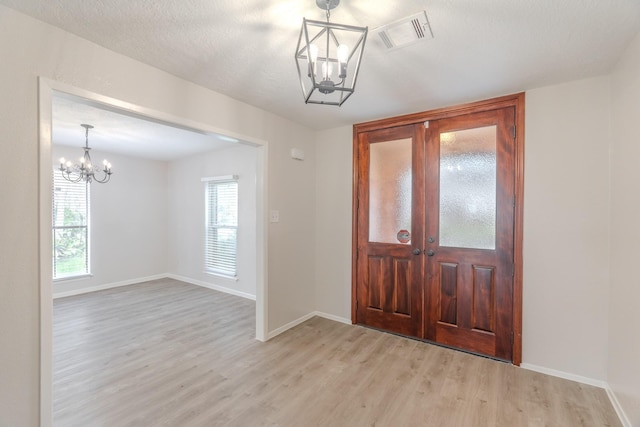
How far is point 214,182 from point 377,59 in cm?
399

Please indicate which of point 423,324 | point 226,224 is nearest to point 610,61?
point 423,324

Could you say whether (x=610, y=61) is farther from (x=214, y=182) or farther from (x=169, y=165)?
(x=169, y=165)

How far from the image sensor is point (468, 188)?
2773mm

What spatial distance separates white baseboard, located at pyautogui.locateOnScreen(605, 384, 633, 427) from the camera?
182cm

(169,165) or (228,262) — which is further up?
(169,165)

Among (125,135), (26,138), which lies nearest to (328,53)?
(26,138)

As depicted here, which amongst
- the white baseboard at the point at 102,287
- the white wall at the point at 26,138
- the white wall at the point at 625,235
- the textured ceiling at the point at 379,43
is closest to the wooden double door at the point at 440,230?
the textured ceiling at the point at 379,43

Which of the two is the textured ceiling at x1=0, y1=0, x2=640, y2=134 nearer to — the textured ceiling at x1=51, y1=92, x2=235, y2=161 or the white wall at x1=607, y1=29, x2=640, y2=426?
the white wall at x1=607, y1=29, x2=640, y2=426

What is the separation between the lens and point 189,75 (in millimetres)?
2252

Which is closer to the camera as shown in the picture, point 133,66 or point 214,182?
point 133,66

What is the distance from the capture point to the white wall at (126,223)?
16.3ft

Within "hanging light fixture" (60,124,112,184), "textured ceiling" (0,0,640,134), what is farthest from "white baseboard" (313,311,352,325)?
"hanging light fixture" (60,124,112,184)

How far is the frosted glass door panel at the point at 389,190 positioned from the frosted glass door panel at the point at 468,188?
1.23ft

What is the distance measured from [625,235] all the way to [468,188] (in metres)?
1.14
